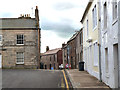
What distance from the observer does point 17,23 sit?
35.2 metres

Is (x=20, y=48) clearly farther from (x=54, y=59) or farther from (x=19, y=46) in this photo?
(x=54, y=59)

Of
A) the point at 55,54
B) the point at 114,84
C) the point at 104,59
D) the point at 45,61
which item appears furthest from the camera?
the point at 45,61

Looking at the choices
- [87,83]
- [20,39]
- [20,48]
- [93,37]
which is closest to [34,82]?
[87,83]

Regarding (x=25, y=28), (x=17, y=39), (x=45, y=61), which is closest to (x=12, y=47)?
(x=17, y=39)

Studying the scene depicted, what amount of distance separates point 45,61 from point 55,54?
13435mm

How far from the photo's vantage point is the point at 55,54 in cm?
6675

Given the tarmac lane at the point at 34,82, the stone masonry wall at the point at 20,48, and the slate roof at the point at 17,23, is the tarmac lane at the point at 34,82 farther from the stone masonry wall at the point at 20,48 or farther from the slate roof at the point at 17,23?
the slate roof at the point at 17,23

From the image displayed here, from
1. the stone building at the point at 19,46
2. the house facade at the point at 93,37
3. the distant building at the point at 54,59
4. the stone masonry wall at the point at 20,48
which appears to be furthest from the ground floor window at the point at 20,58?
the distant building at the point at 54,59

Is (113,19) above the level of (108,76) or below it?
above

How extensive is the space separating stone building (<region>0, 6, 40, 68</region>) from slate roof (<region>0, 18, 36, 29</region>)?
0.49 meters

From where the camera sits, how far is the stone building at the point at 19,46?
33219 mm

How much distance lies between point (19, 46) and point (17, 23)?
14.4 ft

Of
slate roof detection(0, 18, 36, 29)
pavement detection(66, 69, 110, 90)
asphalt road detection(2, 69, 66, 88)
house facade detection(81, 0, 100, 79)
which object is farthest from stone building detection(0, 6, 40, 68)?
pavement detection(66, 69, 110, 90)

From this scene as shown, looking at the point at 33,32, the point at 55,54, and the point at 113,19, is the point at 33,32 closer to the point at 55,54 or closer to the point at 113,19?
the point at 113,19
